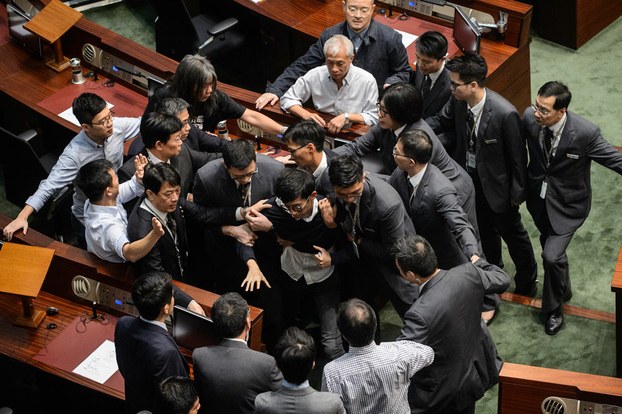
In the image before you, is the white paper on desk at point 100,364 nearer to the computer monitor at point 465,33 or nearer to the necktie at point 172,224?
the necktie at point 172,224

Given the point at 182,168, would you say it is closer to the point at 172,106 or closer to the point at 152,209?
the point at 172,106

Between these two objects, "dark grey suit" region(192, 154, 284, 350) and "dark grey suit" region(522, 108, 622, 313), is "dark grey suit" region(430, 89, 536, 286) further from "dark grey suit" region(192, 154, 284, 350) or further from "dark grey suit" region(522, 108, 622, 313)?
"dark grey suit" region(192, 154, 284, 350)

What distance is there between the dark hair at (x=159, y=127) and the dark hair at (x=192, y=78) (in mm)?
332

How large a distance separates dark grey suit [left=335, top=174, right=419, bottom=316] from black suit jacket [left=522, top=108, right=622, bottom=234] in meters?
0.79

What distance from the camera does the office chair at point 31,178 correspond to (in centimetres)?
511

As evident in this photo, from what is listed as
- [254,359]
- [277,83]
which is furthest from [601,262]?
[254,359]

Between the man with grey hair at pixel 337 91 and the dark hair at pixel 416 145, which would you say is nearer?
the dark hair at pixel 416 145

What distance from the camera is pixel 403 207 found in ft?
14.1

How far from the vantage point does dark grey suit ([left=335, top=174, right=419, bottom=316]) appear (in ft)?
14.0

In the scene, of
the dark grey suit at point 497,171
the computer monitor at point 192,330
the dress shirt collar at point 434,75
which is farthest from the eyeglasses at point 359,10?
the computer monitor at point 192,330

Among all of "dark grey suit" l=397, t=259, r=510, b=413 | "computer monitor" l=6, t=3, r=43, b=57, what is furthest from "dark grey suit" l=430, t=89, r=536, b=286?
"computer monitor" l=6, t=3, r=43, b=57

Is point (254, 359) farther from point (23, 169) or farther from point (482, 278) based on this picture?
point (23, 169)

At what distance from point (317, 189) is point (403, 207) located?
1.35ft

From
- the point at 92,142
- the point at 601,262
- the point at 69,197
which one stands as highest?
the point at 92,142
